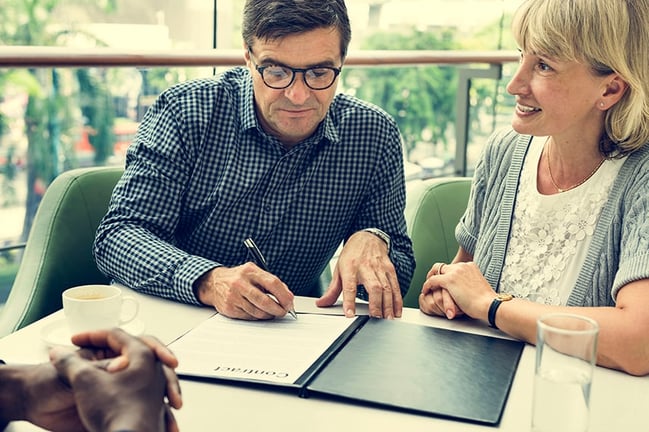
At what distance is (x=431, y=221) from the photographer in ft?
7.33

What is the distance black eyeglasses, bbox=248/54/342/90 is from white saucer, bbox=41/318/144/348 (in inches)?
25.3

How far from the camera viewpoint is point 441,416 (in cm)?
111

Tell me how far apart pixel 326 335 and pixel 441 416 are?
345 mm

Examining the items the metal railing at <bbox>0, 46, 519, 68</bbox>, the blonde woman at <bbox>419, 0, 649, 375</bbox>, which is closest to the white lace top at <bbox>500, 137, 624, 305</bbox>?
the blonde woman at <bbox>419, 0, 649, 375</bbox>

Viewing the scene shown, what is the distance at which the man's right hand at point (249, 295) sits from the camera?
147 centimetres

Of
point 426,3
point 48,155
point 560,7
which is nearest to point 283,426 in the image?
point 560,7

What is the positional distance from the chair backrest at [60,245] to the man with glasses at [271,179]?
174 millimetres

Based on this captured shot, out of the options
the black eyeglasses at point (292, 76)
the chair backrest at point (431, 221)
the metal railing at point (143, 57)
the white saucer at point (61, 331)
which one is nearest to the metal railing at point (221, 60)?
the metal railing at point (143, 57)

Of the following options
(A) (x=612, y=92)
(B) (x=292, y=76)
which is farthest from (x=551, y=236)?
(B) (x=292, y=76)

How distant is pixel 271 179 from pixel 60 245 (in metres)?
0.53

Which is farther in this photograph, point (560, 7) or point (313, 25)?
point (313, 25)

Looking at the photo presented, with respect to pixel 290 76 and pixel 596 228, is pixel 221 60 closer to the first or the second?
pixel 290 76

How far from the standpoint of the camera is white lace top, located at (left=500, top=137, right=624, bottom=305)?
1668 millimetres

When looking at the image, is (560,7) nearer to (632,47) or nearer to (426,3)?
(632,47)
